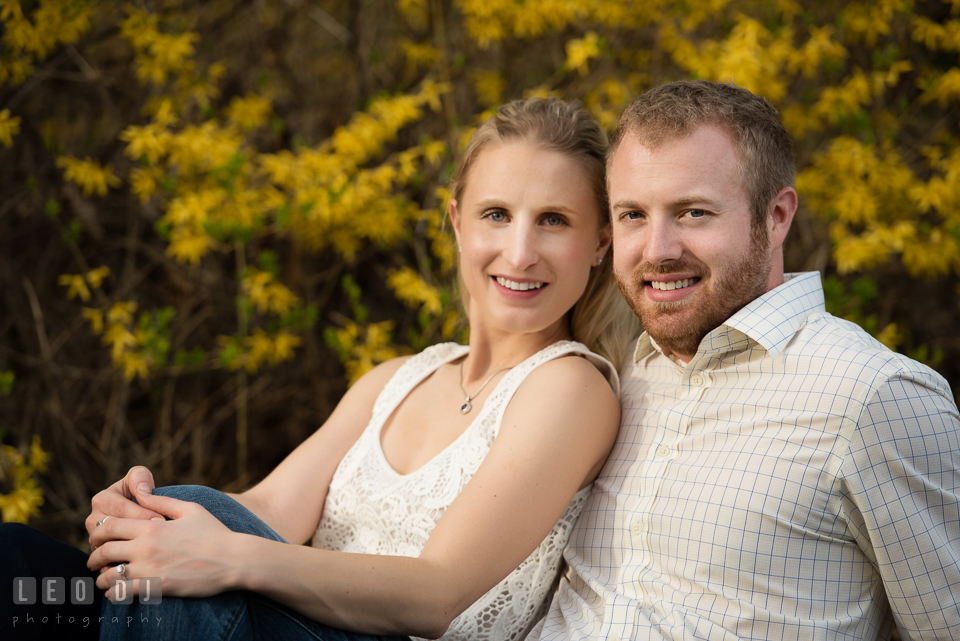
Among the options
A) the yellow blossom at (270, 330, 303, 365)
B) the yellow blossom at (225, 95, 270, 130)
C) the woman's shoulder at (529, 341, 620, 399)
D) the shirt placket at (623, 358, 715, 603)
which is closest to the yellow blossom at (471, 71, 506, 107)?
the yellow blossom at (225, 95, 270, 130)

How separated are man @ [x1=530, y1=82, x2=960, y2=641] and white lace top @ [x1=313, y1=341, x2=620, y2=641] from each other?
0.26 feet

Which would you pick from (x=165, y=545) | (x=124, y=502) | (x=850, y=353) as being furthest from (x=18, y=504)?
(x=850, y=353)

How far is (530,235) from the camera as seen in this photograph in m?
1.80

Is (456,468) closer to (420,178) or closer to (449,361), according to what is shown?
(449,361)

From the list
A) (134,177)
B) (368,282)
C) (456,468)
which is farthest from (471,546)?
(368,282)

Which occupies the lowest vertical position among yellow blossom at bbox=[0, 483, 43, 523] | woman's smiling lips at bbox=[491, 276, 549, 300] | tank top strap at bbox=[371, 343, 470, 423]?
yellow blossom at bbox=[0, 483, 43, 523]

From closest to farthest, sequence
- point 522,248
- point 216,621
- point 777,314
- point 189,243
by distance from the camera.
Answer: point 216,621
point 777,314
point 522,248
point 189,243

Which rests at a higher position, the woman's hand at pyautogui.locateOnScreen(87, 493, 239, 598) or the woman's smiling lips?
the woman's smiling lips

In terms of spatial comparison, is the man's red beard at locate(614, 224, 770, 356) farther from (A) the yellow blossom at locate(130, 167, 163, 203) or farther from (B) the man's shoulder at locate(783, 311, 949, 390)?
(A) the yellow blossom at locate(130, 167, 163, 203)

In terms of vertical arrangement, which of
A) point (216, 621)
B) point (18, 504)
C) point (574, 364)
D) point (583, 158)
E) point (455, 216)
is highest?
point (583, 158)

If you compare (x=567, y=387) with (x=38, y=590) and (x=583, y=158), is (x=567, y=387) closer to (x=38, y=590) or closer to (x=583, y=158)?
(x=583, y=158)

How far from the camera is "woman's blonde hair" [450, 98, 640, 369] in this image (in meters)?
1.84

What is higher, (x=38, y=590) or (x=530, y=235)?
(x=530, y=235)

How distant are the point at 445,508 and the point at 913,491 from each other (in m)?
0.89
